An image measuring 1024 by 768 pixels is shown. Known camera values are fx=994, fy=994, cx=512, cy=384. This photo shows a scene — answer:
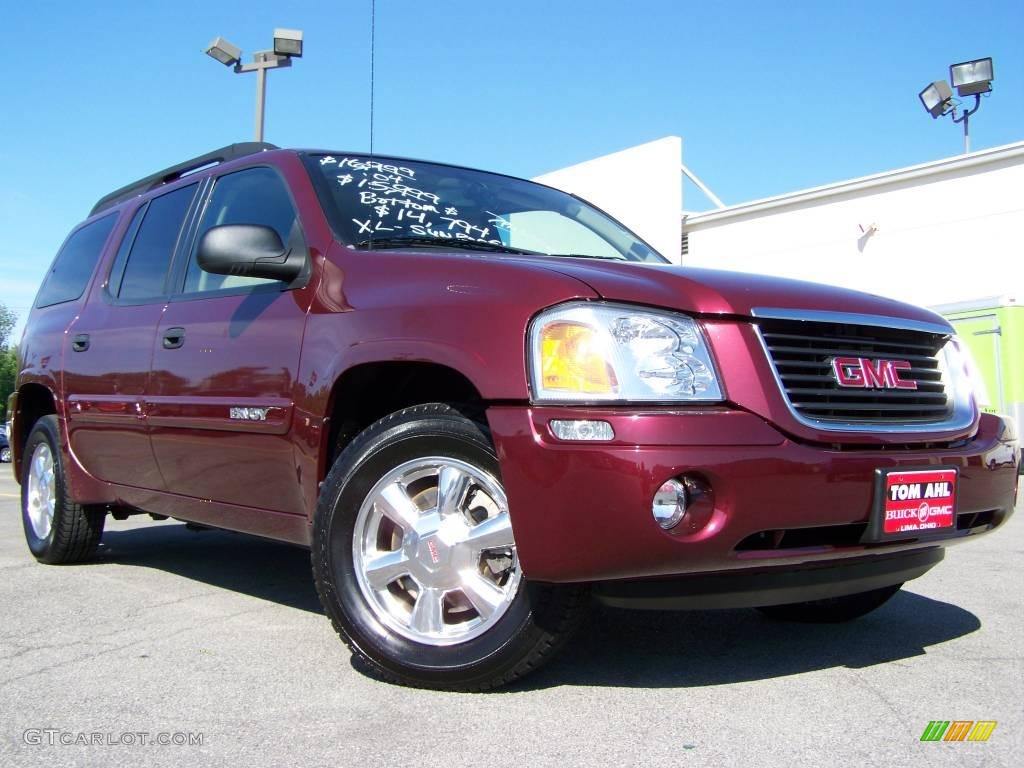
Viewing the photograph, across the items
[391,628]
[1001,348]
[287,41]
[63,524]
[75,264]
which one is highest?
[287,41]

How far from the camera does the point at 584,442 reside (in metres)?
2.45

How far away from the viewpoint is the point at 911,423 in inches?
115

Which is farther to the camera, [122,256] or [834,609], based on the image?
[122,256]

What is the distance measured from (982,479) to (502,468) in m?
1.51

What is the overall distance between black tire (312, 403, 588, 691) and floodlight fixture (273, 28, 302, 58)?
11.4m

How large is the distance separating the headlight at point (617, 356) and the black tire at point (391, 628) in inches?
11.8

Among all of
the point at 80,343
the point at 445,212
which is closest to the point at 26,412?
the point at 80,343

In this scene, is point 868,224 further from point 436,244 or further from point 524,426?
point 524,426

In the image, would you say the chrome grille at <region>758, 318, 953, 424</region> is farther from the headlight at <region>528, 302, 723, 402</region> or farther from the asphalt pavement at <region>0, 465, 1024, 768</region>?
the asphalt pavement at <region>0, 465, 1024, 768</region>

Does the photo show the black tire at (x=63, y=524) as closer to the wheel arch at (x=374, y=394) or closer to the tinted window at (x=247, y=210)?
the tinted window at (x=247, y=210)

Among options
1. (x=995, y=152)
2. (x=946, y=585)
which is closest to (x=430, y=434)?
(x=946, y=585)

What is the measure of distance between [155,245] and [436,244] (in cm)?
182

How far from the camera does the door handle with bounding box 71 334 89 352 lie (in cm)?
473

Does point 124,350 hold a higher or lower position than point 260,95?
lower
